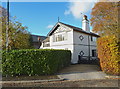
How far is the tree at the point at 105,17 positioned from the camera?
10.0 metres

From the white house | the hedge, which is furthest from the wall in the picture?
the hedge

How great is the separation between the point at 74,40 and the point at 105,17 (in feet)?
18.3

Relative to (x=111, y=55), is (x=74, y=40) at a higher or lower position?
higher

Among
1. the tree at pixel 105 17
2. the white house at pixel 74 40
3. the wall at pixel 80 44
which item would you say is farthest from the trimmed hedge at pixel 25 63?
the wall at pixel 80 44

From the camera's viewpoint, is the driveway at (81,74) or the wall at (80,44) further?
the wall at (80,44)

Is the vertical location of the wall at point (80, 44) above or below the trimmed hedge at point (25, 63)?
above

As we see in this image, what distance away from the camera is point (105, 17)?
36.7 ft

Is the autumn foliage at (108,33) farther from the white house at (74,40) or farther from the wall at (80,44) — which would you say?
the white house at (74,40)

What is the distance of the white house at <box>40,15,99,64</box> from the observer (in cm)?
1448

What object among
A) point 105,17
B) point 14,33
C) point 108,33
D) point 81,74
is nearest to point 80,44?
point 108,33

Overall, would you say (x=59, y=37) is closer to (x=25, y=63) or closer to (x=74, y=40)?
(x=74, y=40)

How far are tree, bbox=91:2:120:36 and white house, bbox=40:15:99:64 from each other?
132 inches

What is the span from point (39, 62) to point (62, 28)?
10.3m

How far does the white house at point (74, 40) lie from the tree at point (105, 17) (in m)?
3.36
